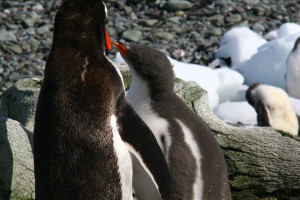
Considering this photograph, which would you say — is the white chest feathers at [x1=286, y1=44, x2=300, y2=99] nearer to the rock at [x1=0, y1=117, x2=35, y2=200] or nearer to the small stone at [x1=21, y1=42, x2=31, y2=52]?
the small stone at [x1=21, y1=42, x2=31, y2=52]

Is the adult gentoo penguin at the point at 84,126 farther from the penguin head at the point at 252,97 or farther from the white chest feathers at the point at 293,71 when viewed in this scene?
the white chest feathers at the point at 293,71

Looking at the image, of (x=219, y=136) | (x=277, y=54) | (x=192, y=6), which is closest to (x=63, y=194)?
(x=219, y=136)

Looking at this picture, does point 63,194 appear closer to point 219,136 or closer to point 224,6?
point 219,136

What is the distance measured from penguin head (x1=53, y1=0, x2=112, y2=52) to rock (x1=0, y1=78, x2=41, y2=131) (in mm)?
1072

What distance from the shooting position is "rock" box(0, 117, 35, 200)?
328 cm

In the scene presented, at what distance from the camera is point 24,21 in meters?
8.74

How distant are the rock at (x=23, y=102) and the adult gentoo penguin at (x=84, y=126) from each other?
1.02 metres

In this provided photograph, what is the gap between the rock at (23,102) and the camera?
385cm

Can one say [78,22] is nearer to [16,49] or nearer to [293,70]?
[293,70]

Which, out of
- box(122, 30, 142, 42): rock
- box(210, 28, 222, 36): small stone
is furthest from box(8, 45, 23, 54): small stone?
box(210, 28, 222, 36): small stone

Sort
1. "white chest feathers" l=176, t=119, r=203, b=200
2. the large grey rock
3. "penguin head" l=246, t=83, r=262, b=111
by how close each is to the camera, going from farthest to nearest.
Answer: "penguin head" l=246, t=83, r=262, b=111
the large grey rock
"white chest feathers" l=176, t=119, r=203, b=200

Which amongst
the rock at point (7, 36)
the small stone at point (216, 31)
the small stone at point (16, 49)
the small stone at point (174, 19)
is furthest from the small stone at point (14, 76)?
the small stone at point (216, 31)

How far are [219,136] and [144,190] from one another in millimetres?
776

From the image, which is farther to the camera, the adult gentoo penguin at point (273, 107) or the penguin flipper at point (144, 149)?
the adult gentoo penguin at point (273, 107)
